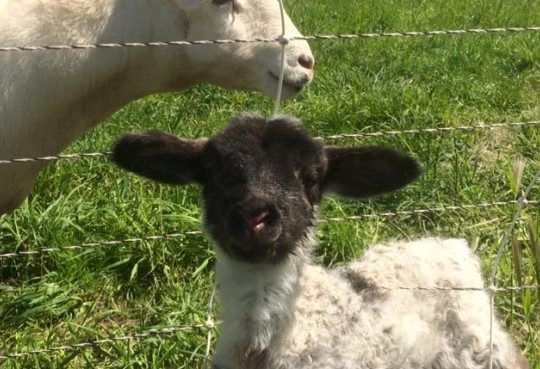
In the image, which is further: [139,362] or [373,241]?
[373,241]

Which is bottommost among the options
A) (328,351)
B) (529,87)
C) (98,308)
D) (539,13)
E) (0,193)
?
(539,13)

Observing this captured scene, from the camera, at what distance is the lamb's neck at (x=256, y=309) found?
9.27 feet

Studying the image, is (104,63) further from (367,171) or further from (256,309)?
(256,309)

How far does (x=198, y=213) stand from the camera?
4.74 metres

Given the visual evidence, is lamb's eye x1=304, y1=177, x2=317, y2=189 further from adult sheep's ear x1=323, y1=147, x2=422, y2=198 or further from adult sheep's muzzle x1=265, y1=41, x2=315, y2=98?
adult sheep's muzzle x1=265, y1=41, x2=315, y2=98

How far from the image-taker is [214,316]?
13.0 ft

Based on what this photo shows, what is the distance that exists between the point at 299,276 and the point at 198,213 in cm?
185

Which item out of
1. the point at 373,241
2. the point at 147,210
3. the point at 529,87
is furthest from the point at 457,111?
the point at 147,210

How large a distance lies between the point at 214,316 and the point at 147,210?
99 centimetres

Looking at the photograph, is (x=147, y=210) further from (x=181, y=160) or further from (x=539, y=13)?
(x=539, y=13)

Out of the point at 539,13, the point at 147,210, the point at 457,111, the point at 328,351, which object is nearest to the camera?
the point at 328,351

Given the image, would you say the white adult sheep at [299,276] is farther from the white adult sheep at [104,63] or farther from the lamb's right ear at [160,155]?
the white adult sheep at [104,63]

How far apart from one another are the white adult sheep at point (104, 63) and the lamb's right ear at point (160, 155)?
838 millimetres

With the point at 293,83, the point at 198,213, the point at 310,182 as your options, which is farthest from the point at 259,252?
the point at 198,213
